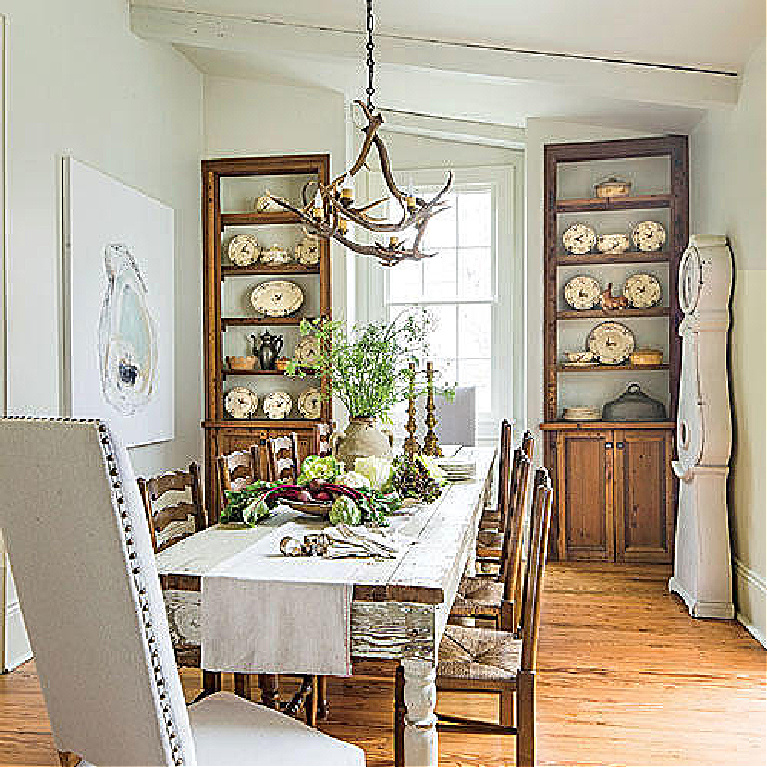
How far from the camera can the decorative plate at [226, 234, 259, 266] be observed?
629 centimetres

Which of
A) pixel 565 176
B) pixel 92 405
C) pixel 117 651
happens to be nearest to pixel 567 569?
pixel 565 176

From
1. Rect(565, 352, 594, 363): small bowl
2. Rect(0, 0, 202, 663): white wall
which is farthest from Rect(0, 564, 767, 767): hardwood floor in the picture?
Rect(565, 352, 594, 363): small bowl

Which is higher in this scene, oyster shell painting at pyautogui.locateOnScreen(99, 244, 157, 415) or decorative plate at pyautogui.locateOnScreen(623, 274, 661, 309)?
decorative plate at pyautogui.locateOnScreen(623, 274, 661, 309)

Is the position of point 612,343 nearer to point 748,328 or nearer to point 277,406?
point 748,328

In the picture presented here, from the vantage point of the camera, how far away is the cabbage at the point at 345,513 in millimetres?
2736

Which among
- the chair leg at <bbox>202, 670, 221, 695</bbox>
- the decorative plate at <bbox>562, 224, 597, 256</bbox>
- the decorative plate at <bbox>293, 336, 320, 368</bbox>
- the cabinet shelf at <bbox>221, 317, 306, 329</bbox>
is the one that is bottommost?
the chair leg at <bbox>202, 670, 221, 695</bbox>

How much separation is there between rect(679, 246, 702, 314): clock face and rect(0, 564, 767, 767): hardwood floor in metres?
1.67

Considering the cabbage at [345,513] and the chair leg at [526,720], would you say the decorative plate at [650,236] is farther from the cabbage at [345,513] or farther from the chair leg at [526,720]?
the chair leg at [526,720]

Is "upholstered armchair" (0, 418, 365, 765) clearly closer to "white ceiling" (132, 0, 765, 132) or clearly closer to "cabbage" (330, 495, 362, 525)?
"cabbage" (330, 495, 362, 525)

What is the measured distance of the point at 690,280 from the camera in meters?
4.84

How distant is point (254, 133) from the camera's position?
20.3 ft

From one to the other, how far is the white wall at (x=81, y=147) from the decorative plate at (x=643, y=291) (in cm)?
301

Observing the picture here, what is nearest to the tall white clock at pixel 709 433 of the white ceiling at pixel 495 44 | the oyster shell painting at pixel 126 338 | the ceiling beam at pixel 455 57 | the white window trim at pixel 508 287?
the ceiling beam at pixel 455 57

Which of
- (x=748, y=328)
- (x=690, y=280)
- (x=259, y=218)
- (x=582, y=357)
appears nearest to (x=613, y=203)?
(x=582, y=357)
